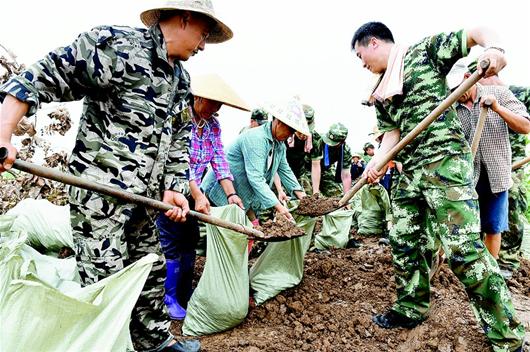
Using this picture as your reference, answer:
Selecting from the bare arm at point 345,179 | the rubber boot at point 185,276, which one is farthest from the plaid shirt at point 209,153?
the bare arm at point 345,179

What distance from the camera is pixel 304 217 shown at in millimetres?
3057

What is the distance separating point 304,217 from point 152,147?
162cm

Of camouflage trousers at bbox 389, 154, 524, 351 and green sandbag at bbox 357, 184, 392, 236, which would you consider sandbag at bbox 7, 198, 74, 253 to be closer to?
camouflage trousers at bbox 389, 154, 524, 351

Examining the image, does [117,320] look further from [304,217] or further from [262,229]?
[304,217]

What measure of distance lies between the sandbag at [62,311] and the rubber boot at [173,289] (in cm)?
139

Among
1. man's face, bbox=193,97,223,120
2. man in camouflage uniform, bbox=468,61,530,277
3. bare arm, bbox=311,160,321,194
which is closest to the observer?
man's face, bbox=193,97,223,120

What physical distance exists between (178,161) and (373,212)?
3.77 meters

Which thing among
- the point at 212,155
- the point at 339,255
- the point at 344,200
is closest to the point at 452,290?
the point at 344,200

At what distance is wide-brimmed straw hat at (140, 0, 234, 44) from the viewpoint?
5.34 ft

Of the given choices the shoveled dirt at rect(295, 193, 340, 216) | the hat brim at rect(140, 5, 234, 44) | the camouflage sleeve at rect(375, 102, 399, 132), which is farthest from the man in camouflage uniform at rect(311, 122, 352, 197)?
the hat brim at rect(140, 5, 234, 44)

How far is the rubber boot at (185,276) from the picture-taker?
2.74 metres

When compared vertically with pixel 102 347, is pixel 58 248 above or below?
below

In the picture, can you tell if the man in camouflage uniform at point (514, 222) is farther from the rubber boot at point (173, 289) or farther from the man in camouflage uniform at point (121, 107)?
the man in camouflage uniform at point (121, 107)

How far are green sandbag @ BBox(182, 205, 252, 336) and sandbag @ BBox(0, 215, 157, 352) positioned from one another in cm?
110
